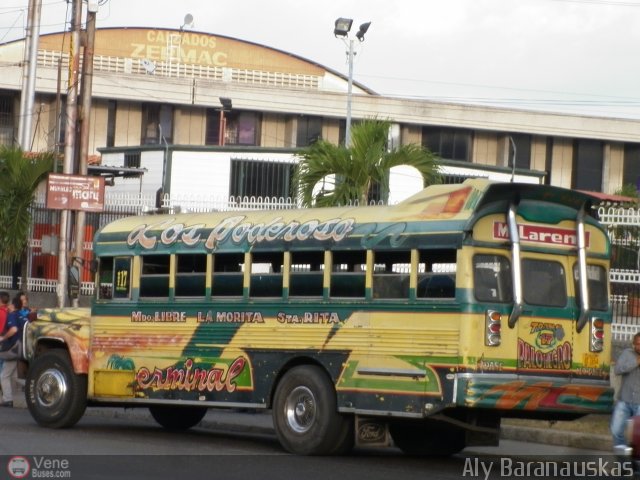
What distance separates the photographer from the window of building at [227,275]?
636 inches

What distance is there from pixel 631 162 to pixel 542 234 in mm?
44923

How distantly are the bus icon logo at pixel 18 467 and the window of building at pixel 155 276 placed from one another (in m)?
3.84

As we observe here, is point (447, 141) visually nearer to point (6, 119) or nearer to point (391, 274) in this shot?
point (6, 119)

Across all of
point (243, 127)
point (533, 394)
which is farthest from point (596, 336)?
point (243, 127)

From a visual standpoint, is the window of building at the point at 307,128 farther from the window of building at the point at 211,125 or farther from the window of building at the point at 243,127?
the window of building at the point at 211,125

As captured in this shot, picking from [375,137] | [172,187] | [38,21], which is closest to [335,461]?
[375,137]

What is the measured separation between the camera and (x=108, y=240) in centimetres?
1798

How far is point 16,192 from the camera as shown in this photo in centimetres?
3303

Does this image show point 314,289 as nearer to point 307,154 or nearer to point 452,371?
point 452,371

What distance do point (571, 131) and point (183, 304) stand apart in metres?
42.1

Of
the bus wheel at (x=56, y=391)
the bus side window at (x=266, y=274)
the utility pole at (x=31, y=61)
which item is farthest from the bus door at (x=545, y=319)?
the utility pole at (x=31, y=61)

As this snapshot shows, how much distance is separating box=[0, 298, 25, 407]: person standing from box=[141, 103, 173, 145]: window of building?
33856 mm

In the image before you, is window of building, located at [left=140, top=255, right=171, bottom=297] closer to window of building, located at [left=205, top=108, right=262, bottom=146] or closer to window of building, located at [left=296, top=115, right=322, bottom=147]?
window of building, located at [left=205, top=108, right=262, bottom=146]

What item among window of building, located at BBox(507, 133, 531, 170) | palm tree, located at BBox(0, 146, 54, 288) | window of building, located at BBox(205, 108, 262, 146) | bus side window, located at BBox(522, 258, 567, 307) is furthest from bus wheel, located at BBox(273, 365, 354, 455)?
window of building, located at BBox(507, 133, 531, 170)
